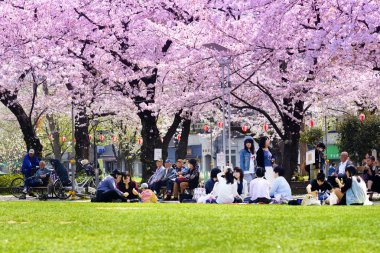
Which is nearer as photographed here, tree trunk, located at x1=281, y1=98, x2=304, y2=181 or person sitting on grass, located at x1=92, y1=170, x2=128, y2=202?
person sitting on grass, located at x1=92, y1=170, x2=128, y2=202

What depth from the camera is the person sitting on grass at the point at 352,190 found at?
21625 mm

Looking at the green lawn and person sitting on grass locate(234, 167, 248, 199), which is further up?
person sitting on grass locate(234, 167, 248, 199)

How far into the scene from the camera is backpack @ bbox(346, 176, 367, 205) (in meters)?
21.6

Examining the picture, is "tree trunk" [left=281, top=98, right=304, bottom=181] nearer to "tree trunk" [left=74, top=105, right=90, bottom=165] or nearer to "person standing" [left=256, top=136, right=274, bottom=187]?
"person standing" [left=256, top=136, right=274, bottom=187]

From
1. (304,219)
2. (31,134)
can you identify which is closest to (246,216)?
(304,219)

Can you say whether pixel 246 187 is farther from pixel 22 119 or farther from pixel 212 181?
pixel 22 119

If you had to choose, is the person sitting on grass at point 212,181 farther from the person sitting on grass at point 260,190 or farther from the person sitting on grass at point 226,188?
the person sitting on grass at point 260,190

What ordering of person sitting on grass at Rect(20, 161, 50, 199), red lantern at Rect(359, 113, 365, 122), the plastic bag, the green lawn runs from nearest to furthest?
the green lawn < the plastic bag < person sitting on grass at Rect(20, 161, 50, 199) < red lantern at Rect(359, 113, 365, 122)

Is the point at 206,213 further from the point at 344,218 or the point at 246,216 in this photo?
the point at 344,218

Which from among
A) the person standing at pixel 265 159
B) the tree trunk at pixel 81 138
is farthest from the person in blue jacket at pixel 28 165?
the person standing at pixel 265 159

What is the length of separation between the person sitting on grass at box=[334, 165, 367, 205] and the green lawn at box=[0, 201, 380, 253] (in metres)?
5.07

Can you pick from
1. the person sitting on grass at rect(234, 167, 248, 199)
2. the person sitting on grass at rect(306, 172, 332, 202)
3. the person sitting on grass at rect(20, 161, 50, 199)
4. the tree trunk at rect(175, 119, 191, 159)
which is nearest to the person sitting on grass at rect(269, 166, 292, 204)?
the person sitting on grass at rect(306, 172, 332, 202)

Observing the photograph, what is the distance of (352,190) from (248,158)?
4.70 metres

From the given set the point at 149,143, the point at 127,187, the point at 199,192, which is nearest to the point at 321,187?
the point at 199,192
